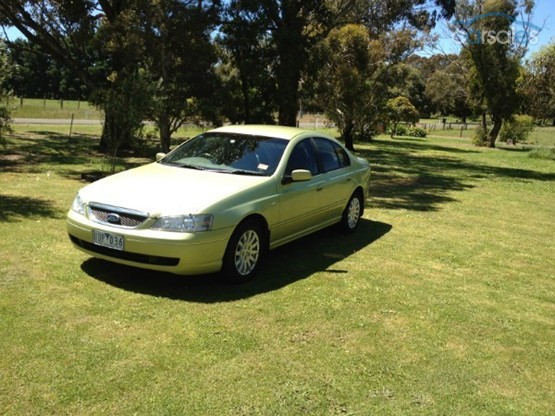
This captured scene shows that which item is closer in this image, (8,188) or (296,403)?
(296,403)

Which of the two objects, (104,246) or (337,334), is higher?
(104,246)

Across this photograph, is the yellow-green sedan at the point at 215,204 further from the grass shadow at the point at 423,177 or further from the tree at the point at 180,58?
the tree at the point at 180,58

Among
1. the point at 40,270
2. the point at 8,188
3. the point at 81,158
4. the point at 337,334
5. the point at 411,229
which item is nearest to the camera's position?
the point at 337,334

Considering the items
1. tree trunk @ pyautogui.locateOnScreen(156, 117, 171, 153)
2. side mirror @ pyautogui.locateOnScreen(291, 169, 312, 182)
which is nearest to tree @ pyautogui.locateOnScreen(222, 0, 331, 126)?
tree trunk @ pyautogui.locateOnScreen(156, 117, 171, 153)

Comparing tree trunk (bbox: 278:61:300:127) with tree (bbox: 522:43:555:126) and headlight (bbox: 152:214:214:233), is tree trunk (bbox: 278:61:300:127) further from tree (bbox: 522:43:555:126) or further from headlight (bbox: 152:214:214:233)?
tree (bbox: 522:43:555:126)

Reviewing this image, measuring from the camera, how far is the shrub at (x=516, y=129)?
3691cm

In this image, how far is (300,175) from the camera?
6039mm

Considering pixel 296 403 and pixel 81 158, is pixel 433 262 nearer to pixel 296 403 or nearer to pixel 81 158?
pixel 296 403

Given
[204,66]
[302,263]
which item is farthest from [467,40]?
[302,263]

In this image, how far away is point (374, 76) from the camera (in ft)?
87.2

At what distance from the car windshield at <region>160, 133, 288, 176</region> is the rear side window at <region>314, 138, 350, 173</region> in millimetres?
839

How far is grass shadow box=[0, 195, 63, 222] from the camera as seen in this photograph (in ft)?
25.7

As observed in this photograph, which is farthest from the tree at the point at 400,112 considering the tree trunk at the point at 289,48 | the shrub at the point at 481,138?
the tree trunk at the point at 289,48

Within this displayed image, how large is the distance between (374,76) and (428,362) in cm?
2402
